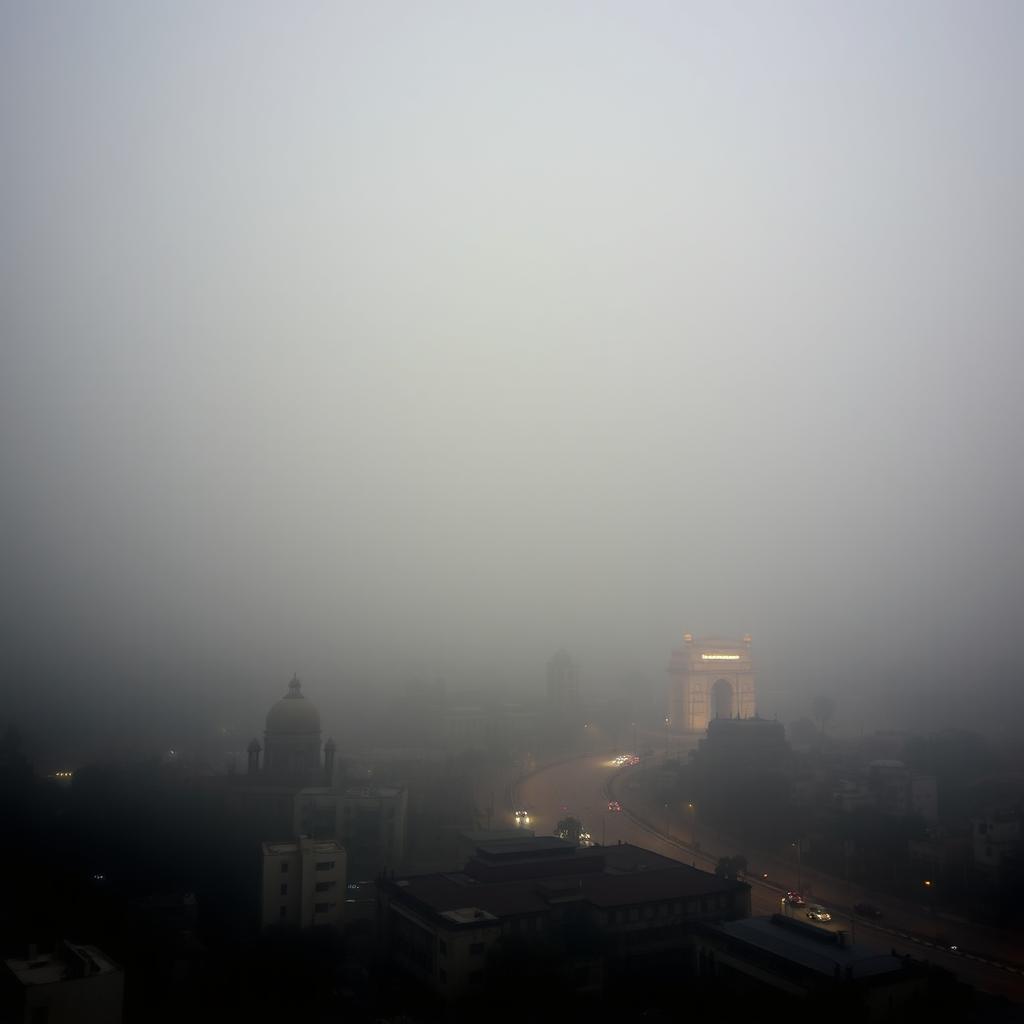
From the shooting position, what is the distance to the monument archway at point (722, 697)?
189 ft

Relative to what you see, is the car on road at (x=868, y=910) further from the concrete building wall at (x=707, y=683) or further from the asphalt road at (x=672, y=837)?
the concrete building wall at (x=707, y=683)

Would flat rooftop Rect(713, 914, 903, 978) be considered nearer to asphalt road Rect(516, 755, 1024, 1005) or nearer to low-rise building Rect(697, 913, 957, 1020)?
low-rise building Rect(697, 913, 957, 1020)

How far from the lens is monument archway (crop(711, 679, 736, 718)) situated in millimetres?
57656

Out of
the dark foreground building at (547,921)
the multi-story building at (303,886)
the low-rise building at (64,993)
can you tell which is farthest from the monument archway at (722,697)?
the low-rise building at (64,993)

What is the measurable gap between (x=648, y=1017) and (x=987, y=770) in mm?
25211

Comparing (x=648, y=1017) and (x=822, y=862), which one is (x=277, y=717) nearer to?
(x=822, y=862)

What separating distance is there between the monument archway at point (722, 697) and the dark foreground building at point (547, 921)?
38977mm

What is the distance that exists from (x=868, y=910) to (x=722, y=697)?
127 ft

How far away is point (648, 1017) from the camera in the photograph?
1457cm

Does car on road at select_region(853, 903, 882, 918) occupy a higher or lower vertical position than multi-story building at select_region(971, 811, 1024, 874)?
lower

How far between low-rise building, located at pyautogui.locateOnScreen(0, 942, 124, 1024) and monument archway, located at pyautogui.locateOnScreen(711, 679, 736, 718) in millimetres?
46845

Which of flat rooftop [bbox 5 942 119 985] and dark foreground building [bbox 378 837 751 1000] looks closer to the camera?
flat rooftop [bbox 5 942 119 985]

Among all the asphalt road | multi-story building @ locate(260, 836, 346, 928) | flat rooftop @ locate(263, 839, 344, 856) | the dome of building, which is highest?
the dome of building

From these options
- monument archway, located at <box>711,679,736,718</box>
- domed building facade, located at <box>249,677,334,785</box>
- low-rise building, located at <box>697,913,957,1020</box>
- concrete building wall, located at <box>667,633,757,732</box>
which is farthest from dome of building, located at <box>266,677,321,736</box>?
monument archway, located at <box>711,679,736,718</box>
